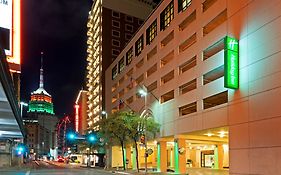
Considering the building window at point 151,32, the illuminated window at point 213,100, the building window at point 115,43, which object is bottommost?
the illuminated window at point 213,100

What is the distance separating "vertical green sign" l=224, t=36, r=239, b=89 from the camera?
1551 inches

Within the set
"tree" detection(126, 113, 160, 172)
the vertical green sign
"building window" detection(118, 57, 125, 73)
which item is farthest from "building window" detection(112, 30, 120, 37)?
the vertical green sign

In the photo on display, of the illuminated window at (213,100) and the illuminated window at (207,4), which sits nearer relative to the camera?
the illuminated window at (213,100)

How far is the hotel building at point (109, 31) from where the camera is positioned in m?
139

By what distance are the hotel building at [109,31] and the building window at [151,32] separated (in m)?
59.2

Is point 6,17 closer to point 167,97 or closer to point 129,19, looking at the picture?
point 167,97

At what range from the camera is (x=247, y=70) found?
38.6m

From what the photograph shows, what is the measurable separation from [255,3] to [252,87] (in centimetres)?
764

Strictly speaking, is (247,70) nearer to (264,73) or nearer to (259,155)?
A: (264,73)

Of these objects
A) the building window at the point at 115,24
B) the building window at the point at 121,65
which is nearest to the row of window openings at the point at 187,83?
the building window at the point at 121,65

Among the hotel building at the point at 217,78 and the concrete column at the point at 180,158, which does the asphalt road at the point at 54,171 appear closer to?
the concrete column at the point at 180,158

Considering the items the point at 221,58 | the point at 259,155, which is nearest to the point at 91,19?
the point at 221,58

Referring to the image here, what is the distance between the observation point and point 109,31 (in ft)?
467

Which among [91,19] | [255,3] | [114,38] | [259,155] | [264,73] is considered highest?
[91,19]
